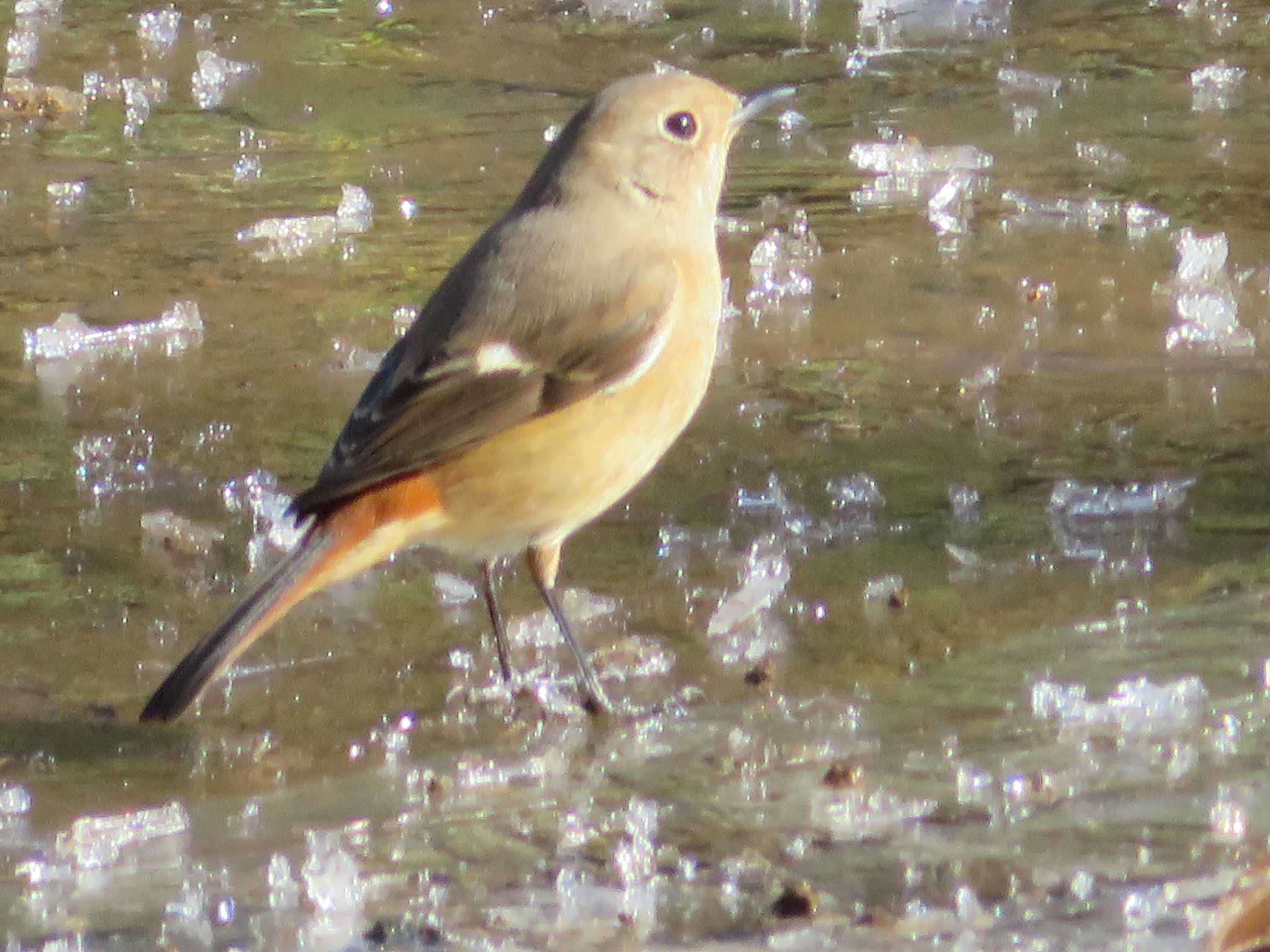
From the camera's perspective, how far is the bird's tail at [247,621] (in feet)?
14.0

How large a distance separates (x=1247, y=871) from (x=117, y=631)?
2.42 meters

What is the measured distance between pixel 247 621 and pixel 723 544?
4.37ft

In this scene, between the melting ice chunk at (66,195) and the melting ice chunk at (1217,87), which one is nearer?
the melting ice chunk at (66,195)

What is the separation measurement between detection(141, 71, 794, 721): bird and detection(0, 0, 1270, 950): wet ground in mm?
281

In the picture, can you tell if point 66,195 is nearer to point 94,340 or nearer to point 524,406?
point 94,340

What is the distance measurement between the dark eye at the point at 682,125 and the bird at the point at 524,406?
25 centimetres

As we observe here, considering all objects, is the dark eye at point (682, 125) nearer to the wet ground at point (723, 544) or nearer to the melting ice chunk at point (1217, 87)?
the wet ground at point (723, 544)

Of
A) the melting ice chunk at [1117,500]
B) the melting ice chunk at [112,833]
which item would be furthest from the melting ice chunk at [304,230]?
the melting ice chunk at [112,833]

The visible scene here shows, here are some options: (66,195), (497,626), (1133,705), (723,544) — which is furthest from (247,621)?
(66,195)

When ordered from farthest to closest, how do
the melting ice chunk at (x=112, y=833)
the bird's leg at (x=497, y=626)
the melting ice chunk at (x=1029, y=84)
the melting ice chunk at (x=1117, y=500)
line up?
the melting ice chunk at (x=1029, y=84)
the melting ice chunk at (x=1117, y=500)
the bird's leg at (x=497, y=626)
the melting ice chunk at (x=112, y=833)

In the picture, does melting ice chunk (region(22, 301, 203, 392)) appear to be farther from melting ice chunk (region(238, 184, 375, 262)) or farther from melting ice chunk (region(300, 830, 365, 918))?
melting ice chunk (region(300, 830, 365, 918))

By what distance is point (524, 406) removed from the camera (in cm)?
482

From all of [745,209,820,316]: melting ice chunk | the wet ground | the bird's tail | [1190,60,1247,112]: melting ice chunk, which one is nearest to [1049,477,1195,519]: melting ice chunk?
the wet ground

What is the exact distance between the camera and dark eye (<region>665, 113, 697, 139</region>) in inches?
212
